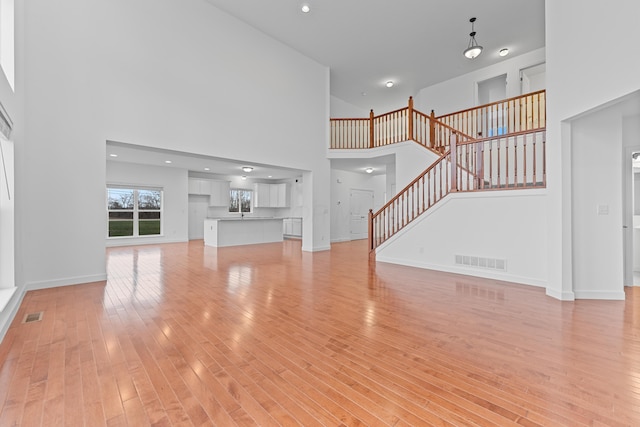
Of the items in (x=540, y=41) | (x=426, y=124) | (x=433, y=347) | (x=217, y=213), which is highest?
(x=540, y=41)

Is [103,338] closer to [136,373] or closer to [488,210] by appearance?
[136,373]

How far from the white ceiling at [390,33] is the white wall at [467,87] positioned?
0.22 meters

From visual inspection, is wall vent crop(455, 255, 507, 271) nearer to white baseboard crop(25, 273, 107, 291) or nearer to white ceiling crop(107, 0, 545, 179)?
white ceiling crop(107, 0, 545, 179)

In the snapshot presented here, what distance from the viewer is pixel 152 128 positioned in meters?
5.04

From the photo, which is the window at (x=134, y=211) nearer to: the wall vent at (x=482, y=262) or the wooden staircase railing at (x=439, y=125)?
the wooden staircase railing at (x=439, y=125)

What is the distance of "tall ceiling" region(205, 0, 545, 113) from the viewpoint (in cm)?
598

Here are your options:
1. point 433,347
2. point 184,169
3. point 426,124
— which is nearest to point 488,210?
point 433,347

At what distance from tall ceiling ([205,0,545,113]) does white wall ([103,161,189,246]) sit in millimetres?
6321

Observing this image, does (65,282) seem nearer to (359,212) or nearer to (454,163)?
(454,163)

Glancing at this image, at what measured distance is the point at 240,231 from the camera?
957cm

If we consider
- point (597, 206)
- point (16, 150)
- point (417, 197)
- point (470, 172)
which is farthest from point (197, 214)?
point (597, 206)

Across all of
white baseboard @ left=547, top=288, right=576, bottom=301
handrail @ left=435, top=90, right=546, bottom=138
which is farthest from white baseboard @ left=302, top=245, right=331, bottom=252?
white baseboard @ left=547, top=288, right=576, bottom=301

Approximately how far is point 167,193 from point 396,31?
9.25m

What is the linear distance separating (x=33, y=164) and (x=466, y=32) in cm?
912
